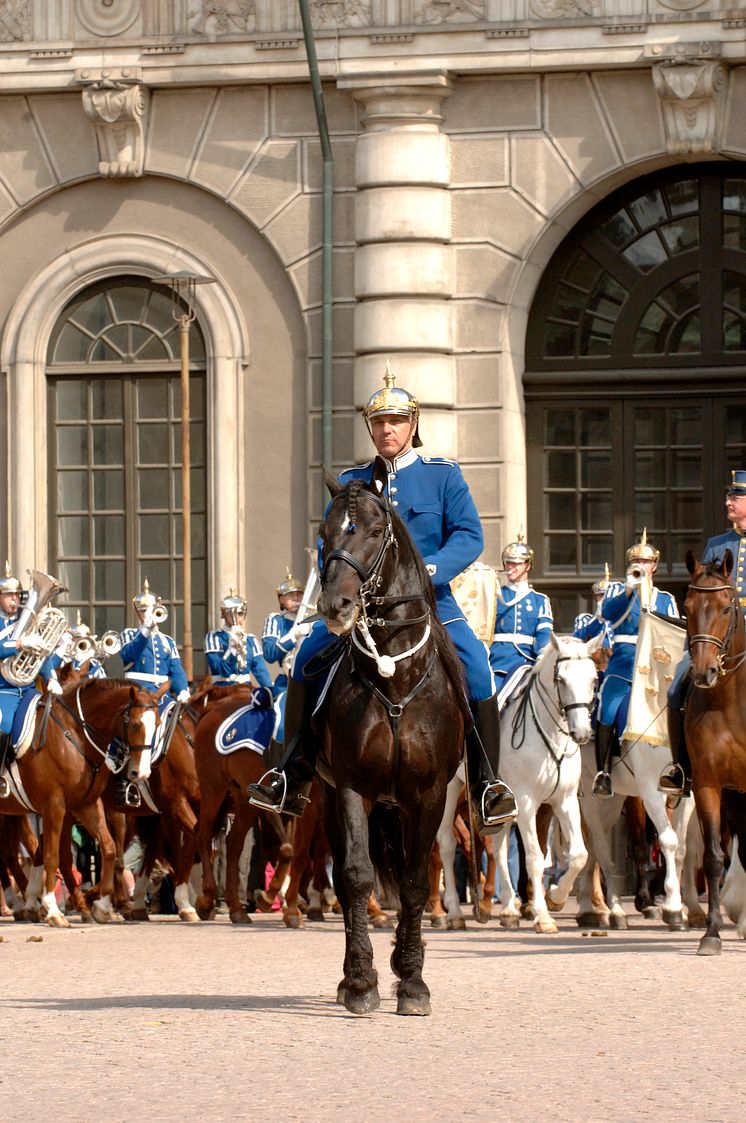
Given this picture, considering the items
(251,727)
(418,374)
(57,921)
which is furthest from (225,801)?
(418,374)

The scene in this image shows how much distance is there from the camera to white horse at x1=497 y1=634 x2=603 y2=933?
57.9 feet

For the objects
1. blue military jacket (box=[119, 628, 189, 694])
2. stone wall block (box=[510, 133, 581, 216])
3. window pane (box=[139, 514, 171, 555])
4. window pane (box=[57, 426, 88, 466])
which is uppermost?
stone wall block (box=[510, 133, 581, 216])

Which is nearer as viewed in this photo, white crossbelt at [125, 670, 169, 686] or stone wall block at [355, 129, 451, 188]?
white crossbelt at [125, 670, 169, 686]

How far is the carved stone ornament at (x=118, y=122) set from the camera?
2470cm

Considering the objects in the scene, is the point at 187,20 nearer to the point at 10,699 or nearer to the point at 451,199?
the point at 451,199

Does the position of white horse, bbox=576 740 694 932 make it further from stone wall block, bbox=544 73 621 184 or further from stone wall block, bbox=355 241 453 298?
stone wall block, bbox=544 73 621 184

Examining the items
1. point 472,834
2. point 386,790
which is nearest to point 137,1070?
point 386,790

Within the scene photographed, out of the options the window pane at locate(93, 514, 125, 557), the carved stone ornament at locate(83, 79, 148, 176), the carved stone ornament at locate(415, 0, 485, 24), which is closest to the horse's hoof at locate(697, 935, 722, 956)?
the window pane at locate(93, 514, 125, 557)

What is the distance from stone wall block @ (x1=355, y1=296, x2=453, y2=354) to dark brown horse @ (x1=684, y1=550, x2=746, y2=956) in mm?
9458

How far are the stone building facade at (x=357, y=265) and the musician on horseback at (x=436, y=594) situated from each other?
12.3 m

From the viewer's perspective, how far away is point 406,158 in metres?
24.3

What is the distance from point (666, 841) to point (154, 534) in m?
9.21

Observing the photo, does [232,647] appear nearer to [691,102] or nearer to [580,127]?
[580,127]

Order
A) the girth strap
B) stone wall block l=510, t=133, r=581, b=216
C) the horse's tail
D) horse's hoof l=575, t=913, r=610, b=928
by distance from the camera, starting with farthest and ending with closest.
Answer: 1. stone wall block l=510, t=133, r=581, b=216
2. horse's hoof l=575, t=913, r=610, b=928
3. the horse's tail
4. the girth strap
